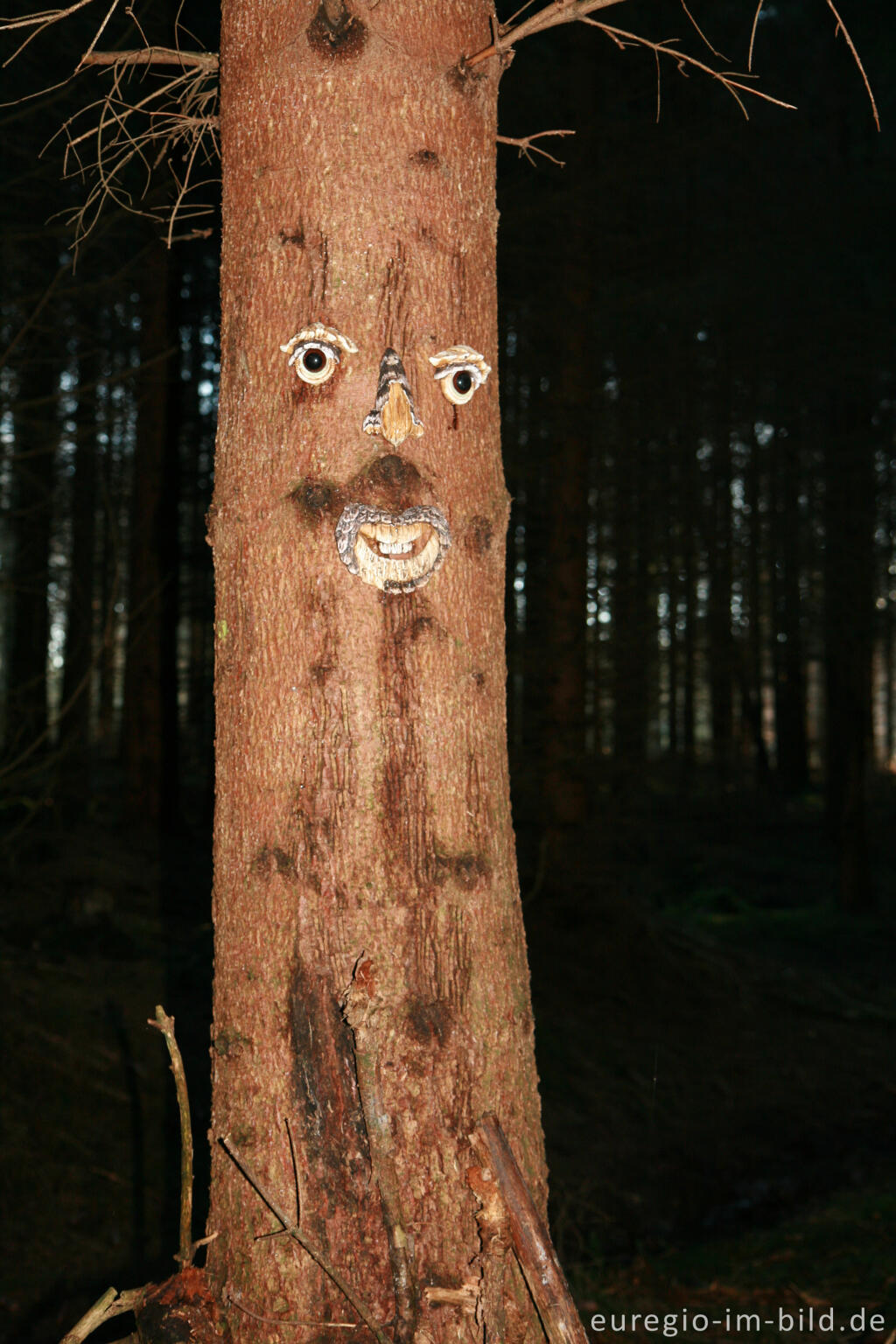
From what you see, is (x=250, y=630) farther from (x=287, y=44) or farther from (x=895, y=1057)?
(x=895, y=1057)

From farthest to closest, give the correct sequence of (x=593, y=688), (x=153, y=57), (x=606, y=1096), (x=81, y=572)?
(x=81, y=572) → (x=593, y=688) → (x=606, y=1096) → (x=153, y=57)

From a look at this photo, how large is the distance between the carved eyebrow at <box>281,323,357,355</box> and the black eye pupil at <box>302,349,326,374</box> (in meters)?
0.02

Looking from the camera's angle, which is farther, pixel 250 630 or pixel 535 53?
pixel 535 53

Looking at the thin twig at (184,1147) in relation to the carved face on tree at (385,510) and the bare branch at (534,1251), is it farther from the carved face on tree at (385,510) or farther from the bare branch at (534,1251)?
the carved face on tree at (385,510)

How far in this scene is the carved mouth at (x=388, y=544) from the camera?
173cm

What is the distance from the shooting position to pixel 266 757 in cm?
177

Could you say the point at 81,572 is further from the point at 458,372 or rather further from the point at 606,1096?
the point at 458,372

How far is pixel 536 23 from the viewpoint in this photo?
189 centimetres

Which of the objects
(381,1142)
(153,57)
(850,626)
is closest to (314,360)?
(153,57)

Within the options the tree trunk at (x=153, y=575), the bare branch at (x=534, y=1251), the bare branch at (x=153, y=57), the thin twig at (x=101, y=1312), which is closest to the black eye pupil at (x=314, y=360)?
the bare branch at (x=153, y=57)

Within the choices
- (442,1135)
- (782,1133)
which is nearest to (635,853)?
(782,1133)

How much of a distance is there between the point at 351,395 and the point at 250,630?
17.8 inches

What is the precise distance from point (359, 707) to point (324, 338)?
2.12 ft

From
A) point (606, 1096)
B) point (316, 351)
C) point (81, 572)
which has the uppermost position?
point (81, 572)
